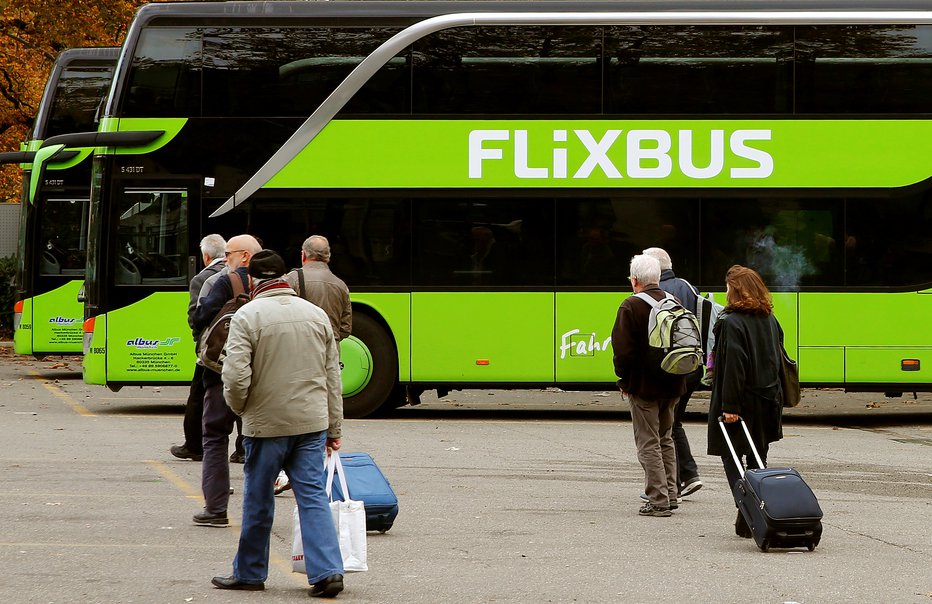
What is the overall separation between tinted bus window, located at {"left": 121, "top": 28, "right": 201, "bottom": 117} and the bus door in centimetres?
80

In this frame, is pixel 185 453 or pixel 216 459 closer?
pixel 216 459

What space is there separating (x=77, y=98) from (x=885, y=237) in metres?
12.5

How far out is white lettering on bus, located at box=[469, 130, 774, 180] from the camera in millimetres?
15219

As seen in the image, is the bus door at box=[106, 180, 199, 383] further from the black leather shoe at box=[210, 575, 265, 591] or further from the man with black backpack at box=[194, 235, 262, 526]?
the black leather shoe at box=[210, 575, 265, 591]

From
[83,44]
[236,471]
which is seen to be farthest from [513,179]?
[83,44]

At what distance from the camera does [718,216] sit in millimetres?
15273

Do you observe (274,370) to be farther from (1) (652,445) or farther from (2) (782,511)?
(1) (652,445)

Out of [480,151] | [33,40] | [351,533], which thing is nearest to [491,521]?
[351,533]

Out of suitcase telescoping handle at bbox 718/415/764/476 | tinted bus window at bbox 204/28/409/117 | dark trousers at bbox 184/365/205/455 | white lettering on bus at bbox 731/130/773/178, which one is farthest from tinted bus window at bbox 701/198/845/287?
suitcase telescoping handle at bbox 718/415/764/476

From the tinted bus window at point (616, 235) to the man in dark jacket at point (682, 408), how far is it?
4.98 meters

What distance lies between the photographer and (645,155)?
50.0 ft

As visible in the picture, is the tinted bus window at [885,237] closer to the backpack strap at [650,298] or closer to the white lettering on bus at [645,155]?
the white lettering on bus at [645,155]

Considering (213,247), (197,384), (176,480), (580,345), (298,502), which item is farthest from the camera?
(580,345)

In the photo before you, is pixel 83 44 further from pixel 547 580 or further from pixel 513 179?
pixel 547 580
